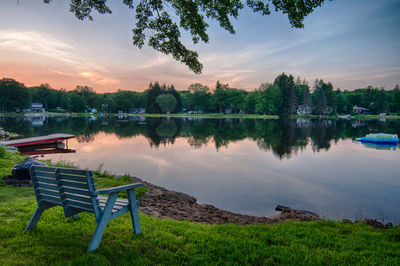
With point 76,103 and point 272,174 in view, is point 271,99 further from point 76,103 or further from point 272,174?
point 76,103

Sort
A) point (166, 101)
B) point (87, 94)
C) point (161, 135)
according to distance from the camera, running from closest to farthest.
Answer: point (161, 135) < point (166, 101) < point (87, 94)

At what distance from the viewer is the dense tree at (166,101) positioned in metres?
105

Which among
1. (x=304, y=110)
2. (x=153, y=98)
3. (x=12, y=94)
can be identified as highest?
(x=12, y=94)

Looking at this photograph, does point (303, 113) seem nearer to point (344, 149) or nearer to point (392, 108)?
point (392, 108)

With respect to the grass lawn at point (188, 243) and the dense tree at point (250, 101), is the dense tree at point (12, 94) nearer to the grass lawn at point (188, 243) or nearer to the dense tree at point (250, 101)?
the dense tree at point (250, 101)

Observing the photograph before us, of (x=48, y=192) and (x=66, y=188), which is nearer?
(x=66, y=188)

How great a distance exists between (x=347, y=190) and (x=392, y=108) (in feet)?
503

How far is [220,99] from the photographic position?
361 feet

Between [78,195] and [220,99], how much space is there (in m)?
109

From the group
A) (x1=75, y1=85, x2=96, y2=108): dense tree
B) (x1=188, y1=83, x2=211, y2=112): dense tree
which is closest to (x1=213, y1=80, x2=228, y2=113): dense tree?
(x1=188, y1=83, x2=211, y2=112): dense tree

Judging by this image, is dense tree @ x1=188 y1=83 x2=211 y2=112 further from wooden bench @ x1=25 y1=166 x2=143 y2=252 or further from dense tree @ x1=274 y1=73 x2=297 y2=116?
wooden bench @ x1=25 y1=166 x2=143 y2=252

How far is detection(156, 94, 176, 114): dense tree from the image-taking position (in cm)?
10491

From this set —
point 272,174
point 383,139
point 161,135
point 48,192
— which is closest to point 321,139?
point 383,139

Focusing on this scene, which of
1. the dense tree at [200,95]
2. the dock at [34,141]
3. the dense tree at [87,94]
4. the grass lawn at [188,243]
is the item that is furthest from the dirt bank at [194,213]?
the dense tree at [87,94]
